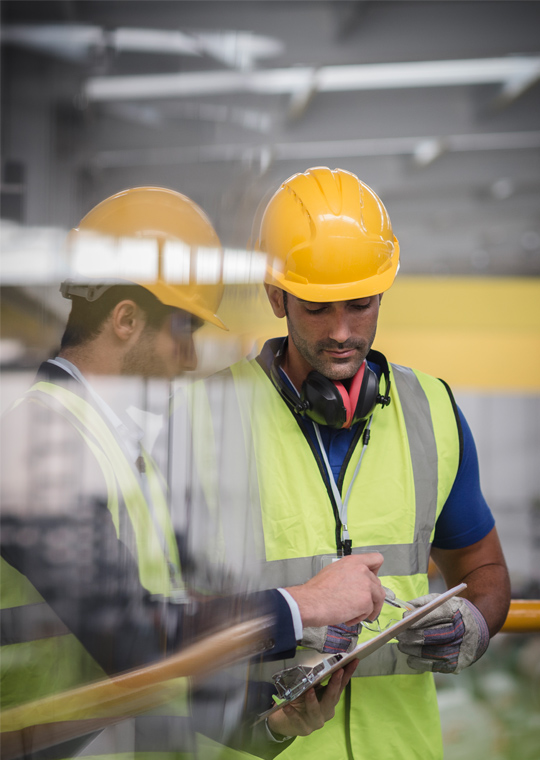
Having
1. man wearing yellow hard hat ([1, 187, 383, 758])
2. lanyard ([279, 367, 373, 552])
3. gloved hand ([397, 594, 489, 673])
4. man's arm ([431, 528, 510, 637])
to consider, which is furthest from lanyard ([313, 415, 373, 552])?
man wearing yellow hard hat ([1, 187, 383, 758])

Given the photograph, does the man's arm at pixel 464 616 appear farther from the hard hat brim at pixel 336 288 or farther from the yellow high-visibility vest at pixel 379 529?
the hard hat brim at pixel 336 288

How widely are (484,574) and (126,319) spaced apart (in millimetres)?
1262

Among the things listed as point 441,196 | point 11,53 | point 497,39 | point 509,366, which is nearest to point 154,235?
Answer: point 11,53

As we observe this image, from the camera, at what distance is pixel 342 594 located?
3.23ft

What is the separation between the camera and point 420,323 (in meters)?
4.54

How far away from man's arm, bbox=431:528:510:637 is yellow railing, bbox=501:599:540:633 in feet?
0.52

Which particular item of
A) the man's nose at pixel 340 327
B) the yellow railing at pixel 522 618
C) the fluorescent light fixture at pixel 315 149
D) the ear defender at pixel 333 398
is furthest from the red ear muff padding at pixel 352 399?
the yellow railing at pixel 522 618

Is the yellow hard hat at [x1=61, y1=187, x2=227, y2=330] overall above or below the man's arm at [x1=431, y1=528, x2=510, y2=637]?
above

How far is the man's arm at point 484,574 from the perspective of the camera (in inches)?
57.5

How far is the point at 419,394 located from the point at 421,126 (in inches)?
160

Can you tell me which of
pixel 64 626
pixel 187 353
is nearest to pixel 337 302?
pixel 187 353

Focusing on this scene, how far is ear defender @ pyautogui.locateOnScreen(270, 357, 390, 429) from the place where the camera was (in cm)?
136

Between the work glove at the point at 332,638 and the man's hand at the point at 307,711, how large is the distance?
0.16 ft

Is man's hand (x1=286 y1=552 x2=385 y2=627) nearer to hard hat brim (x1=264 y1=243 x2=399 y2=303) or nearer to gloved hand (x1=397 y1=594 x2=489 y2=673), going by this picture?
gloved hand (x1=397 y1=594 x2=489 y2=673)
